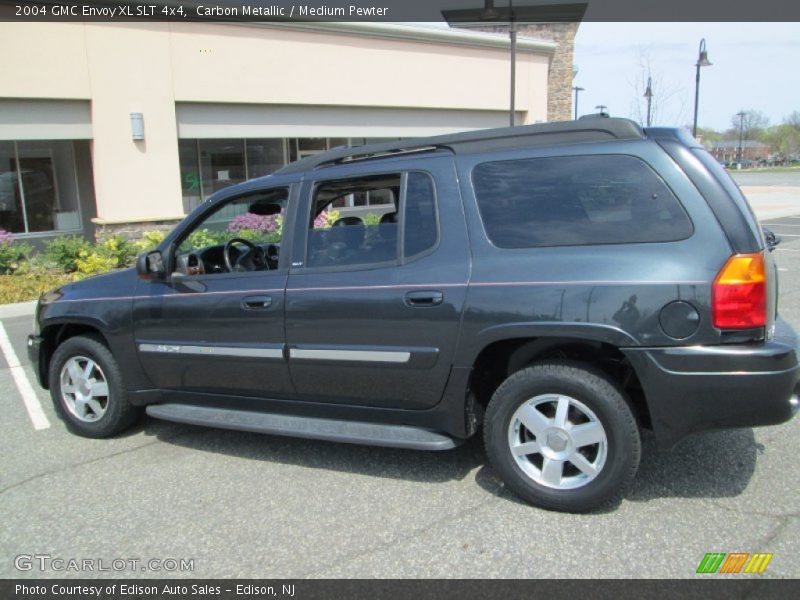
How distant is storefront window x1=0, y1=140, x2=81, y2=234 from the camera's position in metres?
14.9

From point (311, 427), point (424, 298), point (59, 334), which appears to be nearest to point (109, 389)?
point (59, 334)

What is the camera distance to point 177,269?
432 cm

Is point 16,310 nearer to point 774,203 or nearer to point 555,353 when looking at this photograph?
point 555,353

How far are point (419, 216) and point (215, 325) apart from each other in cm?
147

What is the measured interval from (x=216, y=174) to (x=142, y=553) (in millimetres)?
15435

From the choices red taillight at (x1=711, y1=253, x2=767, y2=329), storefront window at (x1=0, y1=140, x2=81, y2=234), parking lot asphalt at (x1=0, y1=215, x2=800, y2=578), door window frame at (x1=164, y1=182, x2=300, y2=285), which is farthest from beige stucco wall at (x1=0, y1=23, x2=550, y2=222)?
red taillight at (x1=711, y1=253, x2=767, y2=329)

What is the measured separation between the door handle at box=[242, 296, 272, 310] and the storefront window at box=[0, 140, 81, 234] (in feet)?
45.3

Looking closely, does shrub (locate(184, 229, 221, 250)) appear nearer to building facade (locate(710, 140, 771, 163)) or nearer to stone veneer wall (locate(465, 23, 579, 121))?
stone veneer wall (locate(465, 23, 579, 121))

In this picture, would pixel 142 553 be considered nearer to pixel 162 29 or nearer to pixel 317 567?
pixel 317 567

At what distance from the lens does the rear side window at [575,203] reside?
3.13 meters

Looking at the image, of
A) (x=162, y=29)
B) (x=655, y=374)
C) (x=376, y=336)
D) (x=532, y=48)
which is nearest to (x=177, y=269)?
(x=376, y=336)

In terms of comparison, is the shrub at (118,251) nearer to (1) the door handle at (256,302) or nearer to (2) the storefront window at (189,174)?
(2) the storefront window at (189,174)

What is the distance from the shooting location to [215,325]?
405 centimetres

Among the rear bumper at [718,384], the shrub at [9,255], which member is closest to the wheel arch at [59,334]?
the rear bumper at [718,384]
